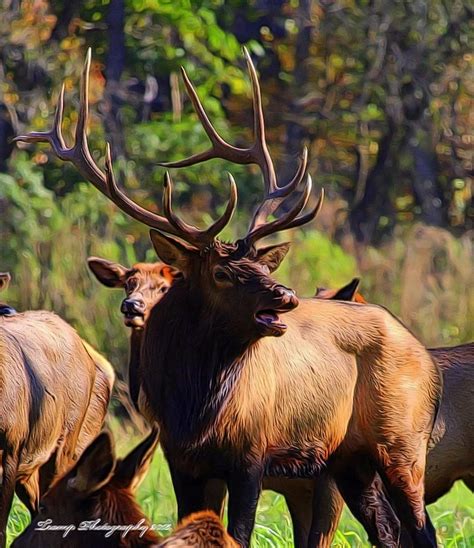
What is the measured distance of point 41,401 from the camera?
9.10 meters

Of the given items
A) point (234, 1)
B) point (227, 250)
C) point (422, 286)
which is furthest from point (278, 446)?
point (234, 1)

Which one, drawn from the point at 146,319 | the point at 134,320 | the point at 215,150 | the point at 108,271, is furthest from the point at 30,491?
the point at 215,150

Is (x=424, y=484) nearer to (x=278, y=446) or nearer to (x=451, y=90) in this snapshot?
(x=278, y=446)

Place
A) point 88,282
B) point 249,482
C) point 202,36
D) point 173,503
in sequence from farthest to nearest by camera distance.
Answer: point 202,36, point 88,282, point 173,503, point 249,482

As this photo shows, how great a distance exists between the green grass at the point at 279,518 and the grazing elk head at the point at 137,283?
3.80 ft

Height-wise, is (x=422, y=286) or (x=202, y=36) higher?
(x=202, y=36)

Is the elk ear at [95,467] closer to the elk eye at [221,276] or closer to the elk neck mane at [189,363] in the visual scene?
the elk neck mane at [189,363]

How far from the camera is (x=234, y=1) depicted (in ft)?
69.8

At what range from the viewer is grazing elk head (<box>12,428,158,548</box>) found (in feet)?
18.1

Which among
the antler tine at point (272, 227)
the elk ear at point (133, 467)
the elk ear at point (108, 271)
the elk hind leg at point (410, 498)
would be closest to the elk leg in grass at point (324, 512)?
the elk hind leg at point (410, 498)

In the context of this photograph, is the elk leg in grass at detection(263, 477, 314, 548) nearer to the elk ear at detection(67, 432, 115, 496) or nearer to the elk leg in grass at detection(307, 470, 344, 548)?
the elk leg in grass at detection(307, 470, 344, 548)

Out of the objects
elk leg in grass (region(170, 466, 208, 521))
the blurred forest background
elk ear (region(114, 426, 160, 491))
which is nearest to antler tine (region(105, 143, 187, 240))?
elk leg in grass (region(170, 466, 208, 521))

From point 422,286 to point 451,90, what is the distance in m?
5.76
